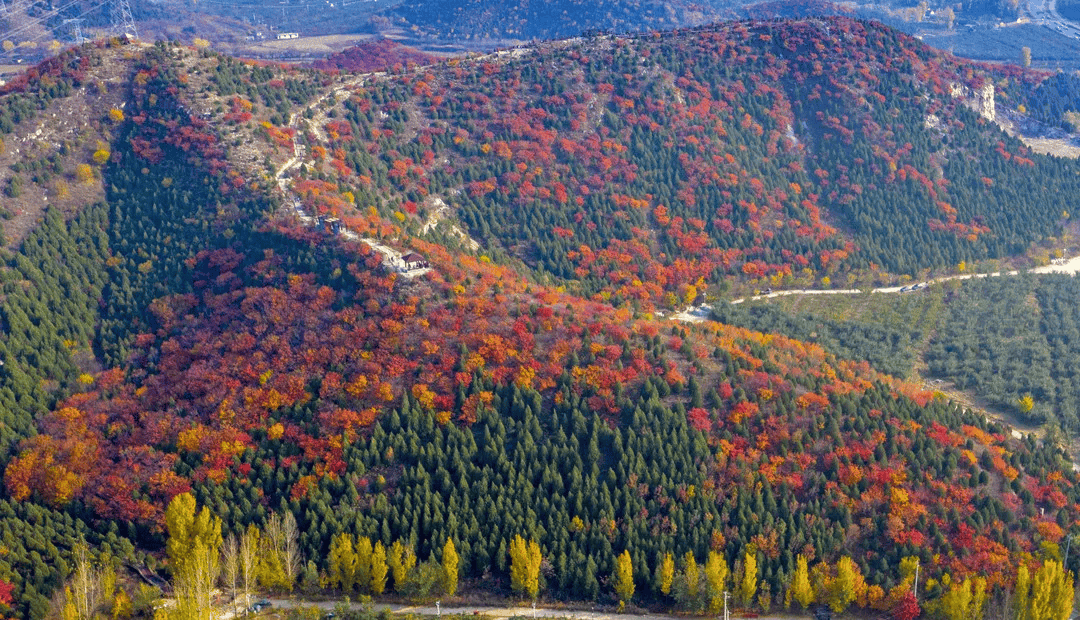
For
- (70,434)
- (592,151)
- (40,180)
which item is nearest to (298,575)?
(70,434)

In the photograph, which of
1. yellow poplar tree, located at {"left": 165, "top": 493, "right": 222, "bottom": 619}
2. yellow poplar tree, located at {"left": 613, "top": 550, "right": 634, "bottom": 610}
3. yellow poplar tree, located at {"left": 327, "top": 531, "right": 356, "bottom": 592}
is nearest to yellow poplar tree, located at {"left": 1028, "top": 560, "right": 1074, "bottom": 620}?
yellow poplar tree, located at {"left": 613, "top": 550, "right": 634, "bottom": 610}

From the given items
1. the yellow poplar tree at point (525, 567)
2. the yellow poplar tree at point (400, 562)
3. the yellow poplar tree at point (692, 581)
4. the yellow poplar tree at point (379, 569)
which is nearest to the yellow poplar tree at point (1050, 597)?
the yellow poplar tree at point (692, 581)

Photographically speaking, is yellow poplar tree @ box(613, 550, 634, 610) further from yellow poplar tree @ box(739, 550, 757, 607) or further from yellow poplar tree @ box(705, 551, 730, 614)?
yellow poplar tree @ box(739, 550, 757, 607)

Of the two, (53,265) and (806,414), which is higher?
(53,265)

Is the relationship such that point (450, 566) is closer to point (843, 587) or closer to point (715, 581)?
point (715, 581)

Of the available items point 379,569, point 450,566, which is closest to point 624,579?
point 450,566

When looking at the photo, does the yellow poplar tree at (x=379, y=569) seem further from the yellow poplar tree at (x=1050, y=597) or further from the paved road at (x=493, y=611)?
the yellow poplar tree at (x=1050, y=597)

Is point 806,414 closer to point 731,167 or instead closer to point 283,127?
point 731,167
